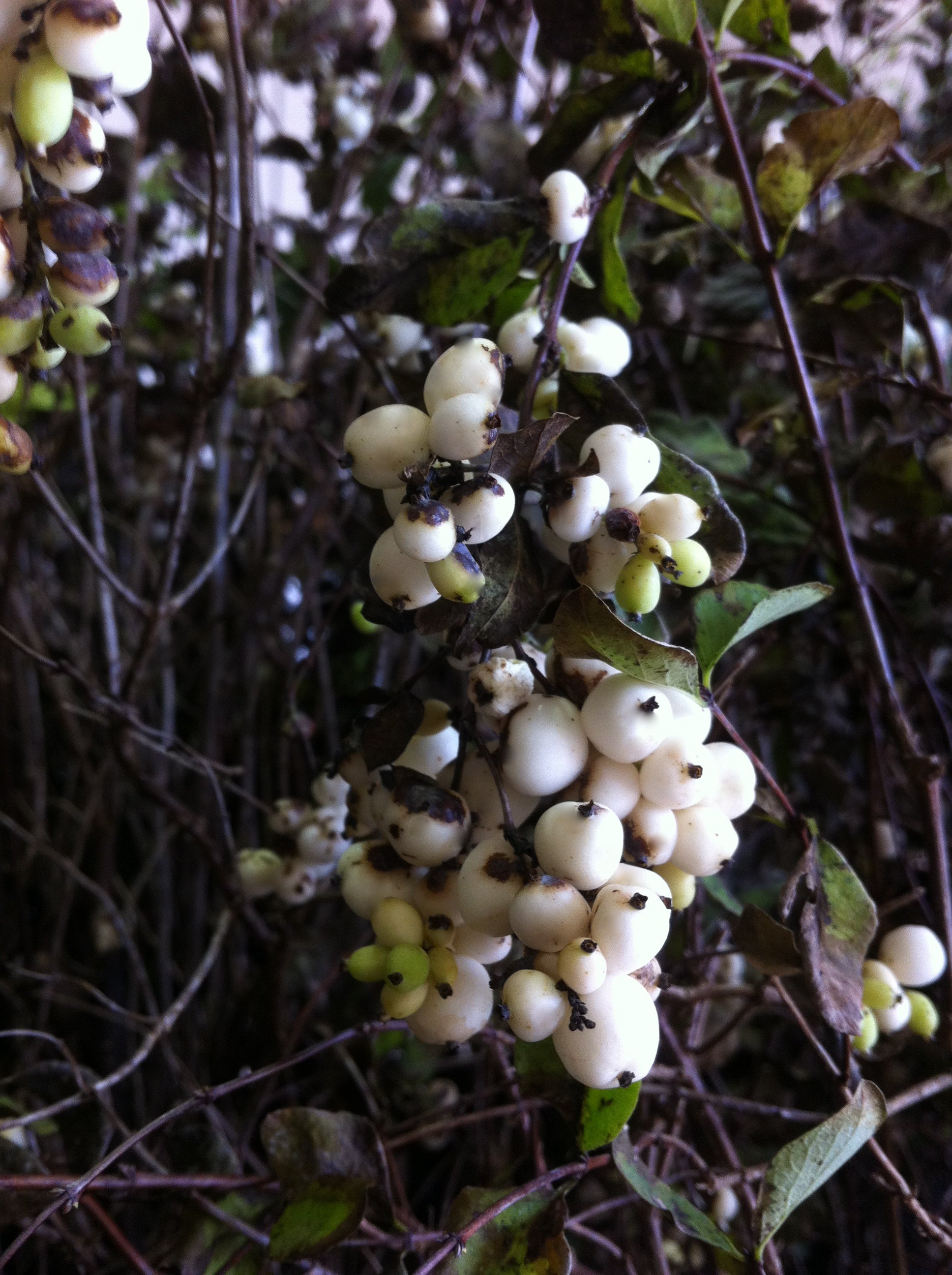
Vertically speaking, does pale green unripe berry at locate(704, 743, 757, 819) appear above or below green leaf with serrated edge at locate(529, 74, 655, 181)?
below

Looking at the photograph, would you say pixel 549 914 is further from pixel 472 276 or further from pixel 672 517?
pixel 472 276

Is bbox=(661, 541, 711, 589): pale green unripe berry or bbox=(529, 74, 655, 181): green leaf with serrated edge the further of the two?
bbox=(529, 74, 655, 181): green leaf with serrated edge

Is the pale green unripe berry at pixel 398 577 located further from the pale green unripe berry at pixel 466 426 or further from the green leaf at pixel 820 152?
the green leaf at pixel 820 152

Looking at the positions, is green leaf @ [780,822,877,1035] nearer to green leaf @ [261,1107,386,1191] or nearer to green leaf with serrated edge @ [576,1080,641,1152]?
green leaf with serrated edge @ [576,1080,641,1152]

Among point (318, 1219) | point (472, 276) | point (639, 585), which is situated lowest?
point (318, 1219)

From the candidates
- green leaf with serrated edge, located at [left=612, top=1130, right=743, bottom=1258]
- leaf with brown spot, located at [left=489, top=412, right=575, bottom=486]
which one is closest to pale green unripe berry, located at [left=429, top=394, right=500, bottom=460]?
leaf with brown spot, located at [left=489, top=412, right=575, bottom=486]

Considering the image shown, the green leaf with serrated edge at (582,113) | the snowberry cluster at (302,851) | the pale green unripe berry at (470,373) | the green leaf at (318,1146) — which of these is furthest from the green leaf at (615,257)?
the green leaf at (318,1146)

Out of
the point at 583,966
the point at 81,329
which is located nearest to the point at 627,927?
the point at 583,966
